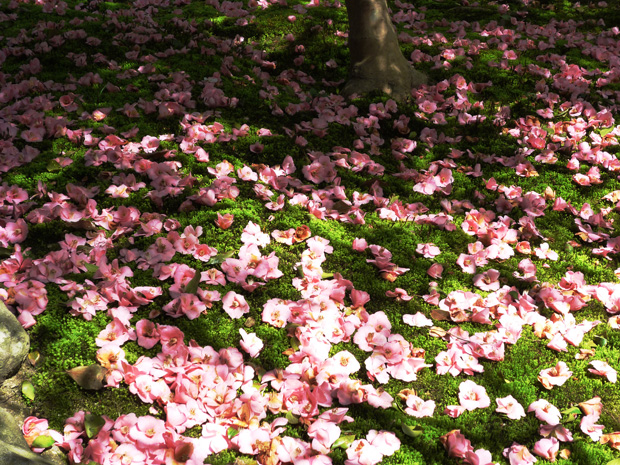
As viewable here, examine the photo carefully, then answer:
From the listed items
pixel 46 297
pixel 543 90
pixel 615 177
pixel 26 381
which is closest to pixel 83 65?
pixel 46 297

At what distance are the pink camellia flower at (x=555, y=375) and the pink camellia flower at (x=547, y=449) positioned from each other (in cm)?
39

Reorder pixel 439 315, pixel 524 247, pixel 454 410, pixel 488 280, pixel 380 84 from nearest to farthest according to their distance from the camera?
1. pixel 454 410
2. pixel 439 315
3. pixel 488 280
4. pixel 524 247
5. pixel 380 84

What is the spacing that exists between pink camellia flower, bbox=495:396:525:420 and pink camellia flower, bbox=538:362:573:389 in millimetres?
252

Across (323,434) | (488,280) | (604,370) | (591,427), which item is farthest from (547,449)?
(488,280)

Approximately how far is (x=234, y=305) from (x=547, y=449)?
1.91 m

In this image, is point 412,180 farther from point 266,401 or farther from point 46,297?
point 46,297

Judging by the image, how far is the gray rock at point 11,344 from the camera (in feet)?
8.57

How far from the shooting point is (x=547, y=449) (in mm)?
2627

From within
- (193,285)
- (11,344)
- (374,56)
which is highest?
(374,56)

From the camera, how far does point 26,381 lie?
2725 mm

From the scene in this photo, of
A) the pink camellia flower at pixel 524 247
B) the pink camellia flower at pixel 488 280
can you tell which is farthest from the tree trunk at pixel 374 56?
the pink camellia flower at pixel 488 280

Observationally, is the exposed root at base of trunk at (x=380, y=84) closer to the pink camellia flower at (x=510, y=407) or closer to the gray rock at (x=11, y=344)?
the pink camellia flower at (x=510, y=407)

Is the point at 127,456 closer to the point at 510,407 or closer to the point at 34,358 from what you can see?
the point at 34,358

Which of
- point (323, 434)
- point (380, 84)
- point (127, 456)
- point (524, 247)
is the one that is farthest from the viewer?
point (380, 84)
